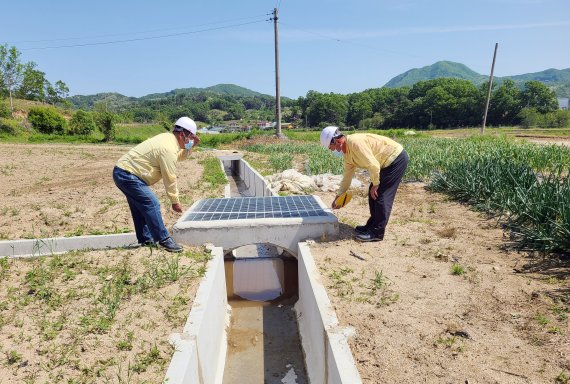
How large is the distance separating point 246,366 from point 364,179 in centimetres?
694

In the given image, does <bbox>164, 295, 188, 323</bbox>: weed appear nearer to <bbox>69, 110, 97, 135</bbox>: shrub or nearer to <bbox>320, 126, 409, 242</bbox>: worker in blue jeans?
<bbox>320, 126, 409, 242</bbox>: worker in blue jeans

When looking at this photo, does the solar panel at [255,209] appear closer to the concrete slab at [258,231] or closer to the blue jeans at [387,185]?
the concrete slab at [258,231]

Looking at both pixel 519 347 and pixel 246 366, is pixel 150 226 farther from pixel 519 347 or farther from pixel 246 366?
pixel 519 347

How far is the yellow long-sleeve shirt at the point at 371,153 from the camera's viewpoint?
177 inches

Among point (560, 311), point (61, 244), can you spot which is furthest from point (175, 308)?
point (560, 311)

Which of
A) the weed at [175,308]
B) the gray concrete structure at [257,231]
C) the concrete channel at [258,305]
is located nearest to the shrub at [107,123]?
the concrete channel at [258,305]

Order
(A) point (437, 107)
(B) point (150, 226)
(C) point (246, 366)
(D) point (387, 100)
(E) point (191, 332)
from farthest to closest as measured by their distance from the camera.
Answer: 1. (D) point (387, 100)
2. (A) point (437, 107)
3. (B) point (150, 226)
4. (C) point (246, 366)
5. (E) point (191, 332)

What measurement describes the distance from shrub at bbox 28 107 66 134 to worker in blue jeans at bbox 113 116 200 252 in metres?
40.5

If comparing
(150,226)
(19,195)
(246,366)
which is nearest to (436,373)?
(246,366)

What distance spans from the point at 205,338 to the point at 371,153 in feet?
9.24

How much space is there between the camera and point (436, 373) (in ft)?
8.23

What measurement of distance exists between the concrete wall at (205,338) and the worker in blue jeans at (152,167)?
978mm

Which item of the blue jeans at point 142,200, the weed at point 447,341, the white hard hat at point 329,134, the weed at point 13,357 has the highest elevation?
the white hard hat at point 329,134

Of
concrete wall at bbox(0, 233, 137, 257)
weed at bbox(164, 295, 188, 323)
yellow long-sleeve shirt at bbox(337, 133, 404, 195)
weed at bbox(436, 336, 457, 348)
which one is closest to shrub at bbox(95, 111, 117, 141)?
concrete wall at bbox(0, 233, 137, 257)
